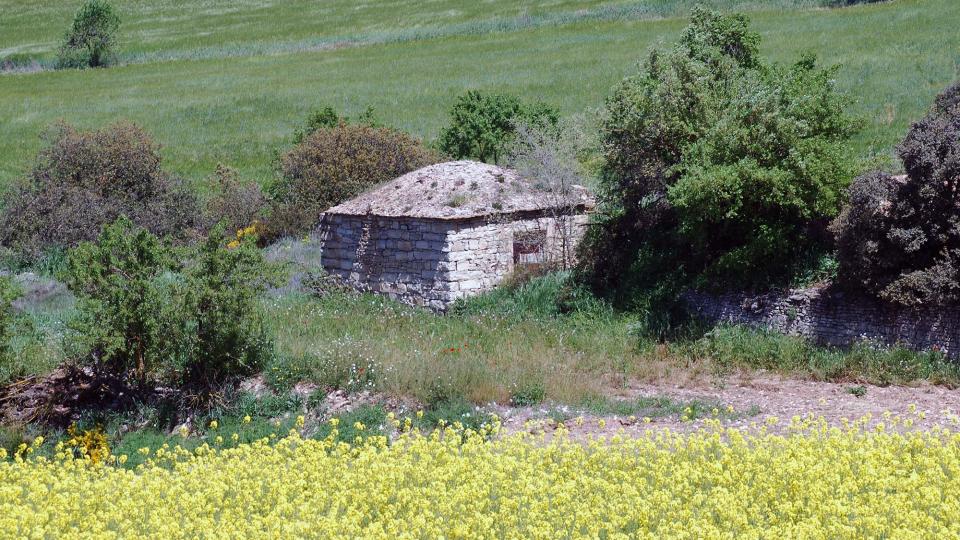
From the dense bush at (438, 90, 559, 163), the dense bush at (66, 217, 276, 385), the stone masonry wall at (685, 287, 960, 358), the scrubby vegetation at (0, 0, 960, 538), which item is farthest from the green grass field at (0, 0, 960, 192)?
the dense bush at (66, 217, 276, 385)

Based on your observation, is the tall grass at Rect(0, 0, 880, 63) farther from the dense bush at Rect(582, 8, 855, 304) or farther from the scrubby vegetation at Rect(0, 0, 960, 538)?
the scrubby vegetation at Rect(0, 0, 960, 538)

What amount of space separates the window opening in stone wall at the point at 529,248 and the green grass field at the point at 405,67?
9.11 metres

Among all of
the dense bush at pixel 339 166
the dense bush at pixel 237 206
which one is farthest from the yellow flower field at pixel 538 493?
the dense bush at pixel 237 206

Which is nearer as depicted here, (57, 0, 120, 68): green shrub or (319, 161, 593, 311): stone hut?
(319, 161, 593, 311): stone hut

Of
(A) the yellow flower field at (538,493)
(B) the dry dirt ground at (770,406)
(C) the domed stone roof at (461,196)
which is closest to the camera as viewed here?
(A) the yellow flower field at (538,493)

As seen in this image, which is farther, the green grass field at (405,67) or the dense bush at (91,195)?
the green grass field at (405,67)

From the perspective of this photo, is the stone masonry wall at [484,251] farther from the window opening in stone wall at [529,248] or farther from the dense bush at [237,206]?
the dense bush at [237,206]

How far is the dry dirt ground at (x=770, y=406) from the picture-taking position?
43.0ft

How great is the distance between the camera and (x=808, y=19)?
45594 mm

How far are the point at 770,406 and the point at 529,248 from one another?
7.53m

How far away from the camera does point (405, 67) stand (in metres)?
49.9

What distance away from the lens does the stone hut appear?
1983cm

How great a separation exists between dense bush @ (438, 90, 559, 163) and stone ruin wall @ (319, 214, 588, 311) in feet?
29.2

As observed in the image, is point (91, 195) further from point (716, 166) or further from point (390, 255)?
point (716, 166)
